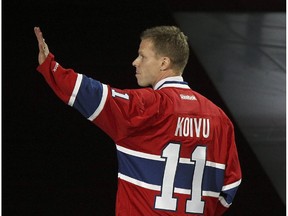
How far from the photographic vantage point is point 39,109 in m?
3.90

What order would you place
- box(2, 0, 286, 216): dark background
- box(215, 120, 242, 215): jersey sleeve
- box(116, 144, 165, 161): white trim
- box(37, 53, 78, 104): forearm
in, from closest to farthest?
box(37, 53, 78, 104): forearm, box(116, 144, 165, 161): white trim, box(215, 120, 242, 215): jersey sleeve, box(2, 0, 286, 216): dark background

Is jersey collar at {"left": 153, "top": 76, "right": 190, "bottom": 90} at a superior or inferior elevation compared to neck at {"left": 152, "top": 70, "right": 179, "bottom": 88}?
inferior

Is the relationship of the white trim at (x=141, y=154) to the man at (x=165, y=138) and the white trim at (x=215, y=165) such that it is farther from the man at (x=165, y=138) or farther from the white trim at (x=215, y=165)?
the white trim at (x=215, y=165)

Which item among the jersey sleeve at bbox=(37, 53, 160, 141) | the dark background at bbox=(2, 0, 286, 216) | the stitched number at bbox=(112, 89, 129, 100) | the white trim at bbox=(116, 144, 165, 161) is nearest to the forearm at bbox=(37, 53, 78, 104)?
the jersey sleeve at bbox=(37, 53, 160, 141)

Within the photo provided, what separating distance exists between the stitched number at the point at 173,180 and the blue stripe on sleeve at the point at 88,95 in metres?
0.25

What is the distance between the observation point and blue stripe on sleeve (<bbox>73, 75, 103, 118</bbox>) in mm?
2096

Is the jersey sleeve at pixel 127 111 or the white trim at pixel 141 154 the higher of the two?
the jersey sleeve at pixel 127 111

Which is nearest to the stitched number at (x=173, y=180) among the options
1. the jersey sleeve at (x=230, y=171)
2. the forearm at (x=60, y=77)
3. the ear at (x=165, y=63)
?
the jersey sleeve at (x=230, y=171)

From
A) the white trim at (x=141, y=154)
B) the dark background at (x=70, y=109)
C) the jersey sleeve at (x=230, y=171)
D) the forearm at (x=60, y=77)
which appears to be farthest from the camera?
the dark background at (x=70, y=109)

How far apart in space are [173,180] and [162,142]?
109 millimetres

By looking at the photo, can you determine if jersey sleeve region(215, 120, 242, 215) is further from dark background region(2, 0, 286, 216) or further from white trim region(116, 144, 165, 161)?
dark background region(2, 0, 286, 216)

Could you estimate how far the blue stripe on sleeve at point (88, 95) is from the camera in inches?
82.5

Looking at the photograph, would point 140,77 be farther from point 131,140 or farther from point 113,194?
point 113,194

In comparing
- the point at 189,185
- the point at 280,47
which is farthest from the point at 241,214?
the point at 189,185
